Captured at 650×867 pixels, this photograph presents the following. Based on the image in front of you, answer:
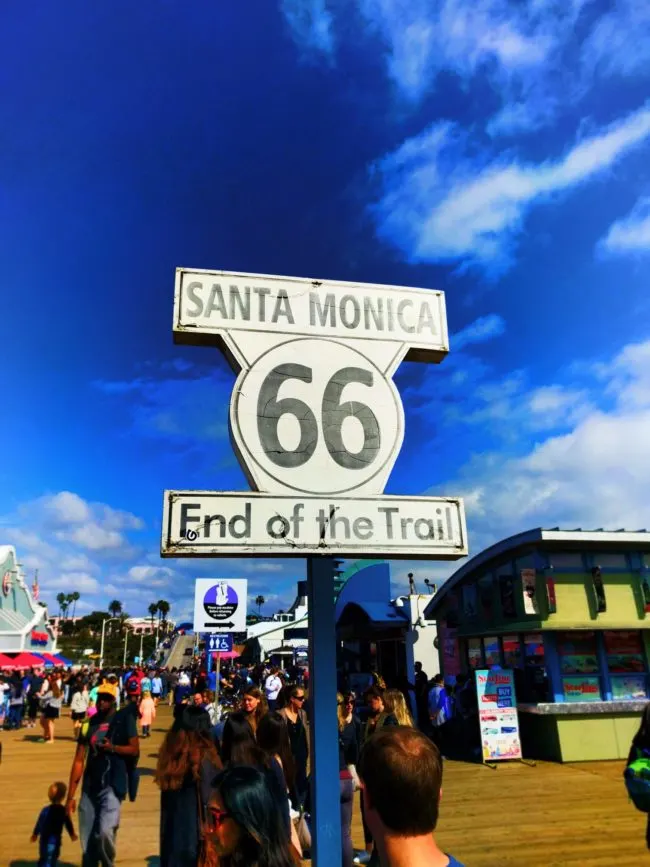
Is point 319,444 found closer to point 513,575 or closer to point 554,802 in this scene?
point 554,802

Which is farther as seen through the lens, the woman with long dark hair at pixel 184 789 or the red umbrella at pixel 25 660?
the red umbrella at pixel 25 660

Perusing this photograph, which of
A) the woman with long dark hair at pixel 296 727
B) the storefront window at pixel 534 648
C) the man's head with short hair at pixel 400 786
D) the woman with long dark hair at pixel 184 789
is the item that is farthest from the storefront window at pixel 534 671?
the man's head with short hair at pixel 400 786

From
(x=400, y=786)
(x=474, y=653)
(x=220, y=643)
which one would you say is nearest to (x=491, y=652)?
(x=474, y=653)

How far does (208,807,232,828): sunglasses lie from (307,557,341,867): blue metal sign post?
1.81 metres

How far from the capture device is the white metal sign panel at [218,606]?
1384 centimetres

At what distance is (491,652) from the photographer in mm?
13312

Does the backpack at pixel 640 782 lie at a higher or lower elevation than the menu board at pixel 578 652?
lower

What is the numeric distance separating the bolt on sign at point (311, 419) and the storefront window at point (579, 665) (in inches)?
325

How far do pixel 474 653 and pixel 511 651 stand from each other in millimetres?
1855

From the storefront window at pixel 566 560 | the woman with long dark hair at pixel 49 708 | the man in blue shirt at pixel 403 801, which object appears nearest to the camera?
the man in blue shirt at pixel 403 801

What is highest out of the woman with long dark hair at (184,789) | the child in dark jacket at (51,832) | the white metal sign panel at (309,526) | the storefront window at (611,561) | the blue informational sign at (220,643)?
the storefront window at (611,561)

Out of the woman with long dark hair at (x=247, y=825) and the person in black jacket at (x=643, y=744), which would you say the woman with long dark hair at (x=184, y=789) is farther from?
the person in black jacket at (x=643, y=744)

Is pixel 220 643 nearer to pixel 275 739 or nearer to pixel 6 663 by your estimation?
pixel 275 739

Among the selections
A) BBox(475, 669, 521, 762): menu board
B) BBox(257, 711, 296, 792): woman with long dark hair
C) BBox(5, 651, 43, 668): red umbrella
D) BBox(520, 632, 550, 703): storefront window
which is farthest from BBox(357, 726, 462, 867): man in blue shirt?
BBox(5, 651, 43, 668): red umbrella
